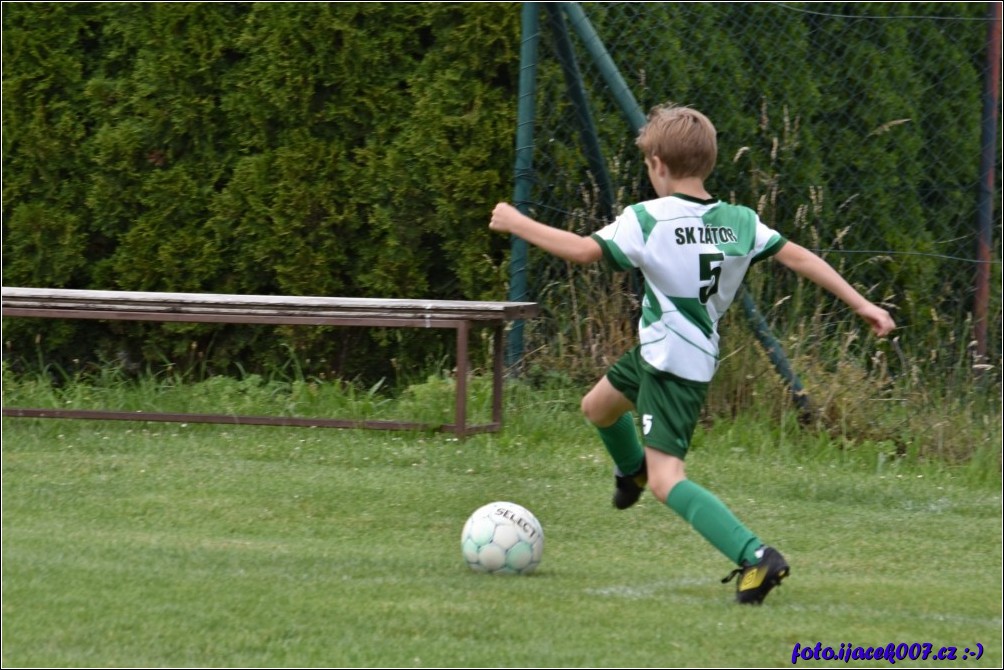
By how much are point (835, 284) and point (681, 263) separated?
558mm

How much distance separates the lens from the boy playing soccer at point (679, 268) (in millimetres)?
4387

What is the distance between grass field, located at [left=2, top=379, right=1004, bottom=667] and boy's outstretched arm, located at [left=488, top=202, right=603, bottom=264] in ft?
3.52

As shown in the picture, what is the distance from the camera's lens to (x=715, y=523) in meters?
4.30

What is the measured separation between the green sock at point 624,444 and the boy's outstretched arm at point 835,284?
0.85 meters

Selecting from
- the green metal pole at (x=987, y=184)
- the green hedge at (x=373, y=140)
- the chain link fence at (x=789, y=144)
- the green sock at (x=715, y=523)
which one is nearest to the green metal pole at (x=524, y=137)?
the chain link fence at (x=789, y=144)

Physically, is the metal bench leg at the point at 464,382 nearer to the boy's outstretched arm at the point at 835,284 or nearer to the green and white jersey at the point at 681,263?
the green and white jersey at the point at 681,263

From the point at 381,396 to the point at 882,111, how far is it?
10.7 feet

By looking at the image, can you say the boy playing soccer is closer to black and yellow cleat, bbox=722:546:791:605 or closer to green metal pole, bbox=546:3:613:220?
black and yellow cleat, bbox=722:546:791:605

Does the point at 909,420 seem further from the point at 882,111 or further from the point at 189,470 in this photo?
the point at 189,470

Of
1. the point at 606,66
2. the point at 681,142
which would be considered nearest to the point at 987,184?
the point at 606,66

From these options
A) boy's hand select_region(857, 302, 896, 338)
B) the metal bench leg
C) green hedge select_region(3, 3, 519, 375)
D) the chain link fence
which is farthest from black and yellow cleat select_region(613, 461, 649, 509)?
green hedge select_region(3, 3, 519, 375)

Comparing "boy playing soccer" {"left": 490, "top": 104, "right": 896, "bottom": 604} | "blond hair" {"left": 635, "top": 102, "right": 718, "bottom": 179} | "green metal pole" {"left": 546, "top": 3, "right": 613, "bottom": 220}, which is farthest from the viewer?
"green metal pole" {"left": 546, "top": 3, "right": 613, "bottom": 220}

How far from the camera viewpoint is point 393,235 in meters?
7.95

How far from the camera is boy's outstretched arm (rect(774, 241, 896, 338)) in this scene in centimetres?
456
